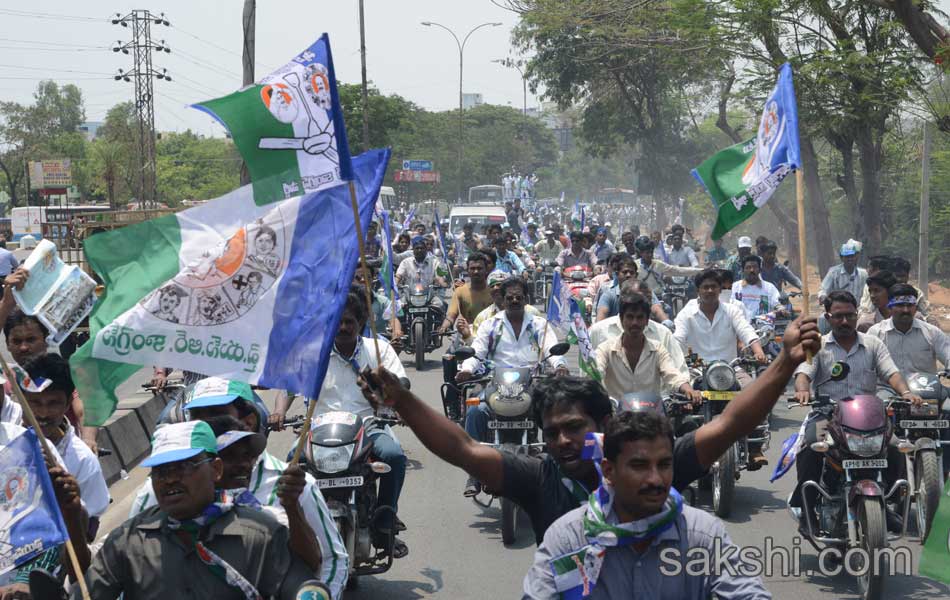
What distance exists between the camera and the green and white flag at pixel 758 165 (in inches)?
239

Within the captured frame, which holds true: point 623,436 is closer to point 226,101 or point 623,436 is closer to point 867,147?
point 226,101

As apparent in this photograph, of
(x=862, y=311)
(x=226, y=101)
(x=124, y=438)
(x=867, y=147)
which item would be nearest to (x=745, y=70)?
(x=867, y=147)

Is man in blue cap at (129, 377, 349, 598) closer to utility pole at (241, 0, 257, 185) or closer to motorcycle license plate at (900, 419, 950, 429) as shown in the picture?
motorcycle license plate at (900, 419, 950, 429)

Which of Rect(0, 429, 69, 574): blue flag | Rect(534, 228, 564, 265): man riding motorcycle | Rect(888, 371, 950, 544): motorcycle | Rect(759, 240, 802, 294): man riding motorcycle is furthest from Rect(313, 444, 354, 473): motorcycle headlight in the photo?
Rect(534, 228, 564, 265): man riding motorcycle

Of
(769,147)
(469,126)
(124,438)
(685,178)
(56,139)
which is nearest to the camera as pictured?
(769,147)

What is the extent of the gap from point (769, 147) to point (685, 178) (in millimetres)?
48800

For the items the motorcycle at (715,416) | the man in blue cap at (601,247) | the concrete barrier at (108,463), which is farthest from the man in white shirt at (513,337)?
the man in blue cap at (601,247)

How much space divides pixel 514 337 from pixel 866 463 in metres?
3.35

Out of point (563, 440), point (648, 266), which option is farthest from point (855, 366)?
point (648, 266)

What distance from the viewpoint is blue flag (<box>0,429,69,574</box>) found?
4328mm

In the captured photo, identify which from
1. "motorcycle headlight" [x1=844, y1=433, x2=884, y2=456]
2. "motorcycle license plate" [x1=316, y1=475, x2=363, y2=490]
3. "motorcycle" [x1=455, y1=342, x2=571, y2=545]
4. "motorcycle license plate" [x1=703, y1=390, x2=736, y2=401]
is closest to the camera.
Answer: "motorcycle license plate" [x1=316, y1=475, x2=363, y2=490]

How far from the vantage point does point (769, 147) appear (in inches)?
249

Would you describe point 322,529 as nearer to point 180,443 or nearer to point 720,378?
point 180,443

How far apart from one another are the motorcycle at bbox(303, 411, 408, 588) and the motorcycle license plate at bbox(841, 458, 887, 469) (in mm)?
2496
